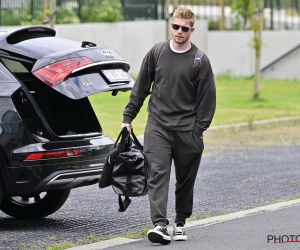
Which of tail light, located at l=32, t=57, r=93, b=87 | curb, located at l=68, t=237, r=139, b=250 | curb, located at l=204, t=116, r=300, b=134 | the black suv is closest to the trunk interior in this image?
the black suv

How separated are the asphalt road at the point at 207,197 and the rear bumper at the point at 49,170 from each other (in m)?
0.41

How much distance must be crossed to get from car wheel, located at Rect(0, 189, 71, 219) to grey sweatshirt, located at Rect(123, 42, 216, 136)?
1770mm

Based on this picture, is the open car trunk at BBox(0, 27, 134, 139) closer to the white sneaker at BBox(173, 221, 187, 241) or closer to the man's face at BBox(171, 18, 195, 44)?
the man's face at BBox(171, 18, 195, 44)

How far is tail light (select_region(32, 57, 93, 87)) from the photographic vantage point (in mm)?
7523

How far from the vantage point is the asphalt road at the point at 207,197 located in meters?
7.89

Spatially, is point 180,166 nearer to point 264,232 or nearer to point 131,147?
point 131,147

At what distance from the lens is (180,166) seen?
727cm

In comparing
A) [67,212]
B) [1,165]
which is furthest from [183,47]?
[67,212]

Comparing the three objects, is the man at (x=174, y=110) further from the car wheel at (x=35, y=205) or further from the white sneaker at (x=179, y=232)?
the car wheel at (x=35, y=205)

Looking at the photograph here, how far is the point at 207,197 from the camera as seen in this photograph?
32.2 feet

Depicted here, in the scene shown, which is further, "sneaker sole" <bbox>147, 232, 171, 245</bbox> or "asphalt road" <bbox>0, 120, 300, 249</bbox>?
"asphalt road" <bbox>0, 120, 300, 249</bbox>

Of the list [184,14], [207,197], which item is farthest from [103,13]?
[184,14]

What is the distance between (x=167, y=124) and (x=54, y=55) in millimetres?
1252

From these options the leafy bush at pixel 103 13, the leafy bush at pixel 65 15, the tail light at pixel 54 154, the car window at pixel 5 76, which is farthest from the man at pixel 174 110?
the leafy bush at pixel 103 13
